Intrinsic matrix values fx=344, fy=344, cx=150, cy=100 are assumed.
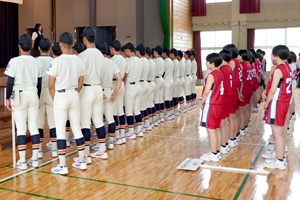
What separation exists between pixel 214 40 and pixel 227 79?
46.4 ft

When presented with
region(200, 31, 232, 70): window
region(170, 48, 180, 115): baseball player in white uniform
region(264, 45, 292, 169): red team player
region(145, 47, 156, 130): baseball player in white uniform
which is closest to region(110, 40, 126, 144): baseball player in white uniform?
region(145, 47, 156, 130): baseball player in white uniform

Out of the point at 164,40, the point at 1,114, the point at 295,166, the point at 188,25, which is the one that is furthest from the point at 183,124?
the point at 188,25

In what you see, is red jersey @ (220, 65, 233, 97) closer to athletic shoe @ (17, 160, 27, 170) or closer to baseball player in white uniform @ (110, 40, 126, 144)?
baseball player in white uniform @ (110, 40, 126, 144)

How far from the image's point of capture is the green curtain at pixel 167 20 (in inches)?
635

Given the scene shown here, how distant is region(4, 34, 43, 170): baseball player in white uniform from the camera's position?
468 centimetres

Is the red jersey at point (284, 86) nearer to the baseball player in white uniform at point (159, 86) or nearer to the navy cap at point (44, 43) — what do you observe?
the navy cap at point (44, 43)

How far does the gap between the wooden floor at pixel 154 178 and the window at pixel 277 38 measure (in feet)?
41.4

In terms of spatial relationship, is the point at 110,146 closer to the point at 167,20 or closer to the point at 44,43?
the point at 44,43

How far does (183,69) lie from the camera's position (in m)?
9.98

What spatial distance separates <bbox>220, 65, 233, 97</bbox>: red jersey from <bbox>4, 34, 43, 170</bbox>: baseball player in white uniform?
9.22ft

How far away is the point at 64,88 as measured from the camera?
4613 mm

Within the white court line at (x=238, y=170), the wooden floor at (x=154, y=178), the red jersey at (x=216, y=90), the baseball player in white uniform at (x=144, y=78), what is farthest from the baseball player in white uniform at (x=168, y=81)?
the white court line at (x=238, y=170)

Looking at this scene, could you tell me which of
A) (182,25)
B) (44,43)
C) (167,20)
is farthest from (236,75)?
(182,25)

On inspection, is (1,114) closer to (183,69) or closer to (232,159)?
(232,159)
